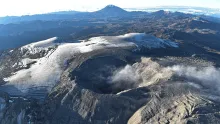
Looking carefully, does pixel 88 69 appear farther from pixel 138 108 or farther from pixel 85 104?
pixel 138 108

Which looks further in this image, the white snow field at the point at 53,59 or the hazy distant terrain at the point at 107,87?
the white snow field at the point at 53,59

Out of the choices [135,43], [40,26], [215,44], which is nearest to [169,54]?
[135,43]

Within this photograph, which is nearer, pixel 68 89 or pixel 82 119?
pixel 82 119

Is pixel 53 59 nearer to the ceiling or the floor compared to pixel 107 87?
nearer to the ceiling

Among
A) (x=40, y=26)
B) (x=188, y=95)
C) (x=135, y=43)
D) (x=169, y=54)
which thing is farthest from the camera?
(x=40, y=26)

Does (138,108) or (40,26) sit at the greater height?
(138,108)

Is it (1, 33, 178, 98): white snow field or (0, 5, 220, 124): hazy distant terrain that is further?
(1, 33, 178, 98): white snow field

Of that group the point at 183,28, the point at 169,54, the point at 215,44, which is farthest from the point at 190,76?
the point at 183,28

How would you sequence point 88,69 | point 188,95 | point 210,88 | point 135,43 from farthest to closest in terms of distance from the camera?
point 135,43
point 88,69
point 210,88
point 188,95

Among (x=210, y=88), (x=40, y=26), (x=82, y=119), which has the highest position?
(x=210, y=88)

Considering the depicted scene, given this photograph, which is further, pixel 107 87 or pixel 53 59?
pixel 53 59
